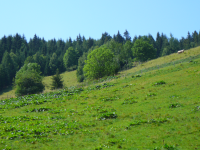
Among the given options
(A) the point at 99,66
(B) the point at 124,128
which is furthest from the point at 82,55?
(B) the point at 124,128

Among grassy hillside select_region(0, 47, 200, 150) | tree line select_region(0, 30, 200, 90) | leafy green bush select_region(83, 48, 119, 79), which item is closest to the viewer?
grassy hillside select_region(0, 47, 200, 150)

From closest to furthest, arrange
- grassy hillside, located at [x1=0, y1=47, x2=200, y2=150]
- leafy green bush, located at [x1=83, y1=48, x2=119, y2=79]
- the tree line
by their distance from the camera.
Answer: grassy hillside, located at [x1=0, y1=47, x2=200, y2=150]
leafy green bush, located at [x1=83, y1=48, x2=119, y2=79]
the tree line

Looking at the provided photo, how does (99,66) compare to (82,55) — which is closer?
(99,66)

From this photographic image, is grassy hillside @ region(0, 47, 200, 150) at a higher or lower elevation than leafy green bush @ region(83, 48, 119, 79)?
lower

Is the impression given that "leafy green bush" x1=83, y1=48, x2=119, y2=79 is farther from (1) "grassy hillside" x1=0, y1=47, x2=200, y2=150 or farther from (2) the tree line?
(1) "grassy hillside" x1=0, y1=47, x2=200, y2=150

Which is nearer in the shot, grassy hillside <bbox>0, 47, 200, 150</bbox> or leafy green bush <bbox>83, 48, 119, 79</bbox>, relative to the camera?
grassy hillside <bbox>0, 47, 200, 150</bbox>

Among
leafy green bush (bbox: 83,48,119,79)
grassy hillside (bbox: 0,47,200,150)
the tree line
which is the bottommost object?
grassy hillside (bbox: 0,47,200,150)

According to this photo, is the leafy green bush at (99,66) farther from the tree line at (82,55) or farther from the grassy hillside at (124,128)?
the grassy hillside at (124,128)

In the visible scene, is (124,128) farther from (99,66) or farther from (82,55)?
(82,55)

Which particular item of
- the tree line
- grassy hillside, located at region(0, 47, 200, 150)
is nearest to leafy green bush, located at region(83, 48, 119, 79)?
the tree line

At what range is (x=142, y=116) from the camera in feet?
74.2

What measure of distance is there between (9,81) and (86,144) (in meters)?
122

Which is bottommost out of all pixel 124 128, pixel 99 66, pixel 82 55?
pixel 124 128

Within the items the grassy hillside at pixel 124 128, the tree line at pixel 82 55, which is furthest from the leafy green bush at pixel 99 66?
the grassy hillside at pixel 124 128
